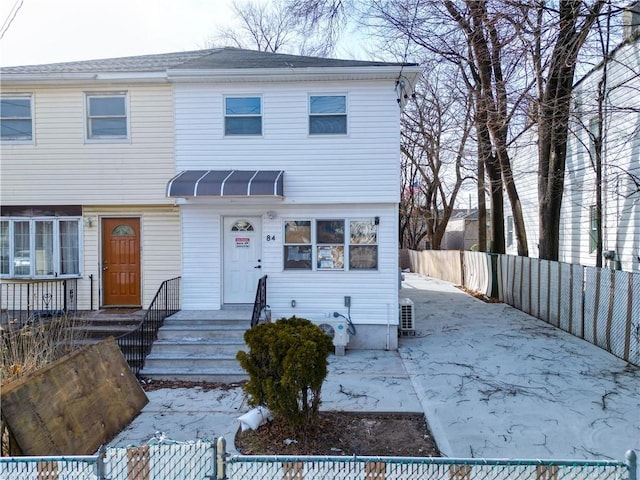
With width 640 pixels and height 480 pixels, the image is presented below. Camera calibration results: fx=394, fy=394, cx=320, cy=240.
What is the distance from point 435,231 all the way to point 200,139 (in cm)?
2093

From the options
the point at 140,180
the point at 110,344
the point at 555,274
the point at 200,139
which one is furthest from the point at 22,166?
the point at 555,274

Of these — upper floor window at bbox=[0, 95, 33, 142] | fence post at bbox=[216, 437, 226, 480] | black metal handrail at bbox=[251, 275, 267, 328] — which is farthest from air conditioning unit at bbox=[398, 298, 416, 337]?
upper floor window at bbox=[0, 95, 33, 142]

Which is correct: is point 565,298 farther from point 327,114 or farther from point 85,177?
point 85,177

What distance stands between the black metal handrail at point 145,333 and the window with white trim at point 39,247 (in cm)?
237

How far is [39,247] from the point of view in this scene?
8969 mm

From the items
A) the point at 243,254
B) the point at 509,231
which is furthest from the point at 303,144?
the point at 509,231

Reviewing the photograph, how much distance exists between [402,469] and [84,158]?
9069mm

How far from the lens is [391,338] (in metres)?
8.36

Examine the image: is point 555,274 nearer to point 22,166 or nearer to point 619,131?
point 619,131

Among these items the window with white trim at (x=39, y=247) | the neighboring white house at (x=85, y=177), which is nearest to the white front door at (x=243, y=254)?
the neighboring white house at (x=85, y=177)

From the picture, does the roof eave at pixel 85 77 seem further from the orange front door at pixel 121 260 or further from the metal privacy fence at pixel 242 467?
the metal privacy fence at pixel 242 467

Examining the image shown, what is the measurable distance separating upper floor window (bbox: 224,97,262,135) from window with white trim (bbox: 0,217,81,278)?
13.6ft

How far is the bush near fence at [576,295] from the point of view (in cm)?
719

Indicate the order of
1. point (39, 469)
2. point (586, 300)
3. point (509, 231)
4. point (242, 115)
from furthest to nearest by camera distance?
point (509, 231), point (586, 300), point (242, 115), point (39, 469)
